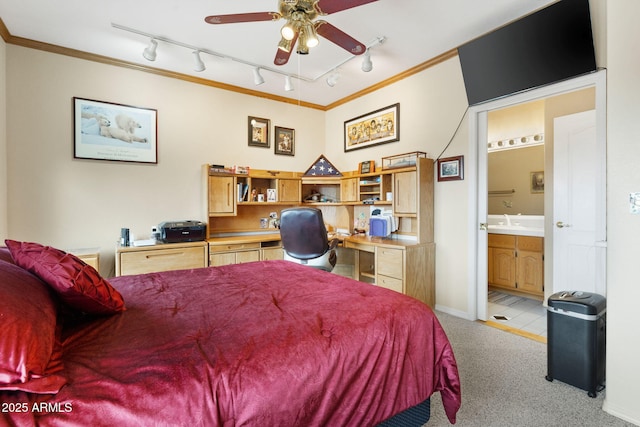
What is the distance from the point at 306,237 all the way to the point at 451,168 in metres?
1.78

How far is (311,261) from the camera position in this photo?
329cm

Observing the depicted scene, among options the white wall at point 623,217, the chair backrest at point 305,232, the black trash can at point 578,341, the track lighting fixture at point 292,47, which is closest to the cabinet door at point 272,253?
the chair backrest at point 305,232

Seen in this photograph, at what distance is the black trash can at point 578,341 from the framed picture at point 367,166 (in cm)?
252

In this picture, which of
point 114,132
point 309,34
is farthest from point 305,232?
point 114,132

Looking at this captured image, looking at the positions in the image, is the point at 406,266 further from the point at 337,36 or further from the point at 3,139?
the point at 3,139

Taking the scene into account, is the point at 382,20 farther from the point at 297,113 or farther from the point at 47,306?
the point at 47,306

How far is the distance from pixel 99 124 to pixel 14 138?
0.72 m

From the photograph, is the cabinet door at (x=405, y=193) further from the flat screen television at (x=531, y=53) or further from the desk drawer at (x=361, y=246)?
the flat screen television at (x=531, y=53)

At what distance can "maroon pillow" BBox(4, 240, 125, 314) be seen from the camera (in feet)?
3.83

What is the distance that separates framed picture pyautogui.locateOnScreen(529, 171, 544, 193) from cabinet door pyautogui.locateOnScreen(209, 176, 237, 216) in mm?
4207

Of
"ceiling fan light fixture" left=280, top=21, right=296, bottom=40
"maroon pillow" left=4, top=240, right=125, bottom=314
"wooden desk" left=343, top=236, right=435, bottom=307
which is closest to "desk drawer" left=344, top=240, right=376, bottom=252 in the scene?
"wooden desk" left=343, top=236, right=435, bottom=307

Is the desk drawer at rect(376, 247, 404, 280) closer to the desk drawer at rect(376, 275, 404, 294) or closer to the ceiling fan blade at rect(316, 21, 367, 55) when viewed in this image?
the desk drawer at rect(376, 275, 404, 294)

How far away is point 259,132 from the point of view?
4488 millimetres

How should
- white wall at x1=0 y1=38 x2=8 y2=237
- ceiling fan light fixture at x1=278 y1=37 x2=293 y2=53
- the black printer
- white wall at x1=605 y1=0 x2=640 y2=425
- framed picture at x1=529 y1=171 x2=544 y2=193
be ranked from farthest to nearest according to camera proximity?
framed picture at x1=529 y1=171 x2=544 y2=193 → the black printer → white wall at x1=0 y1=38 x2=8 y2=237 → ceiling fan light fixture at x1=278 y1=37 x2=293 y2=53 → white wall at x1=605 y1=0 x2=640 y2=425
